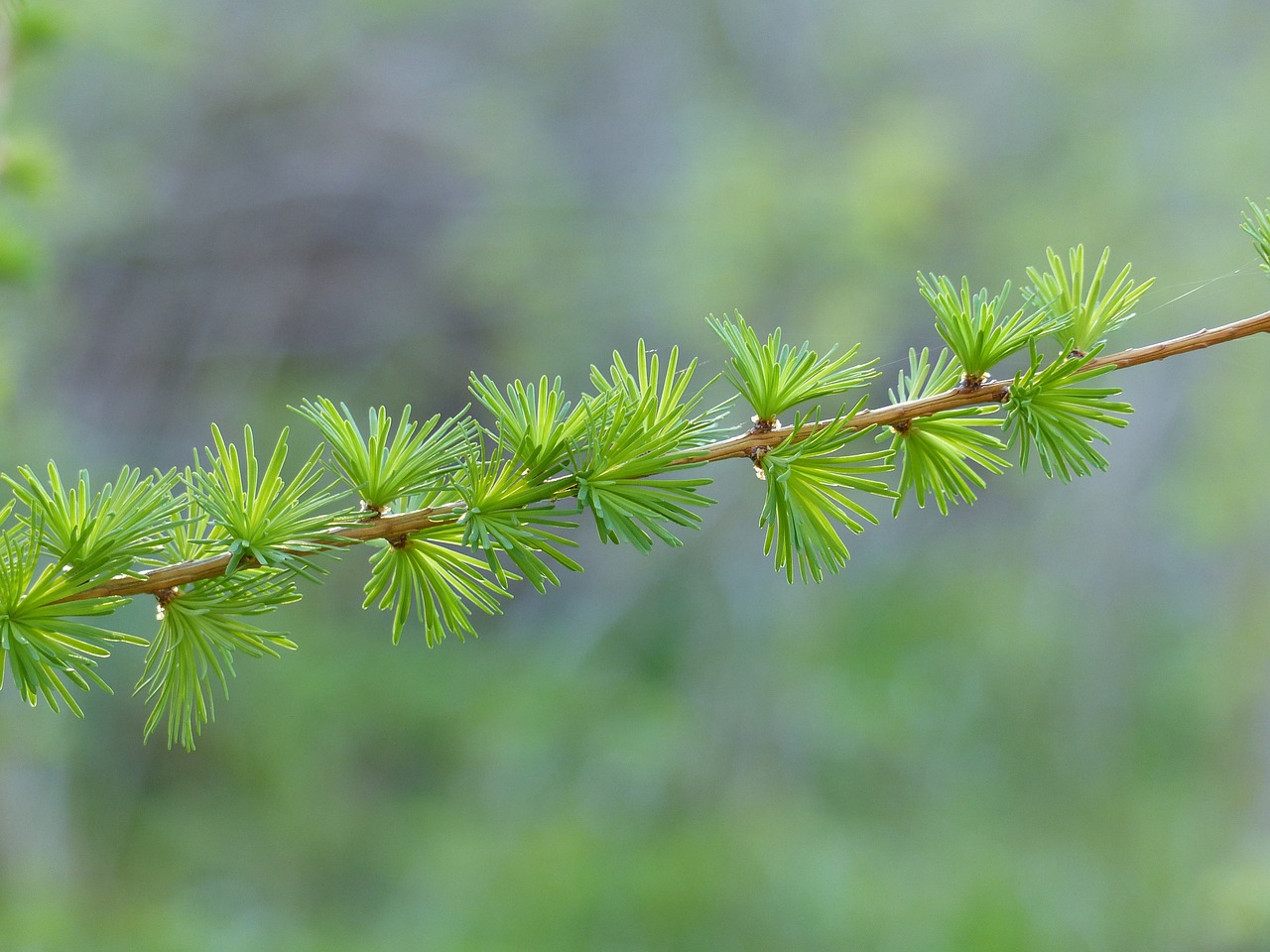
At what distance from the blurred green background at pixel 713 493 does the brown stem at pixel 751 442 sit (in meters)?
1.50

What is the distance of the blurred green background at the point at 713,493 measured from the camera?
1832 mm

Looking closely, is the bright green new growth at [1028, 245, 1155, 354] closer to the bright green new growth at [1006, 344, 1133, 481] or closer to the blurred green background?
the bright green new growth at [1006, 344, 1133, 481]

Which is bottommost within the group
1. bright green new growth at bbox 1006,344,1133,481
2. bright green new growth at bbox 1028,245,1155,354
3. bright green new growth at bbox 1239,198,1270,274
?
bright green new growth at bbox 1006,344,1133,481

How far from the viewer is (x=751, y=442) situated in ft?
0.89

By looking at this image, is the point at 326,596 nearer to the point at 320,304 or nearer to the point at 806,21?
the point at 320,304

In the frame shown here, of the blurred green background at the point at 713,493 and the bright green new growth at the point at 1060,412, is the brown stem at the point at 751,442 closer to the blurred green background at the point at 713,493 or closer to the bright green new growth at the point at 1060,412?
the bright green new growth at the point at 1060,412

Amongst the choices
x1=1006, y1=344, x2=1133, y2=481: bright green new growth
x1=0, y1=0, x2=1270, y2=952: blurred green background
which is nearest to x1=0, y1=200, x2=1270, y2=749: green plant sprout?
x1=1006, y1=344, x2=1133, y2=481: bright green new growth

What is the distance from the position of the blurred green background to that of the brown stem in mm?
1503

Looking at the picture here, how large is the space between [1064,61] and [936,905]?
1.35 m

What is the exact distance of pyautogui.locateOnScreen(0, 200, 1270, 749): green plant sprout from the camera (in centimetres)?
25

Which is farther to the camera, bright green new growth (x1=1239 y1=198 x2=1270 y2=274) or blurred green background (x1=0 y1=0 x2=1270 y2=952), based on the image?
blurred green background (x1=0 y1=0 x2=1270 y2=952)

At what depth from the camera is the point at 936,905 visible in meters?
1.77

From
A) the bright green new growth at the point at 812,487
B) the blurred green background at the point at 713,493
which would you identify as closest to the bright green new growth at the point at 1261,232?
the bright green new growth at the point at 812,487

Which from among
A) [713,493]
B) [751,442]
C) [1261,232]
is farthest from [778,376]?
[713,493]
